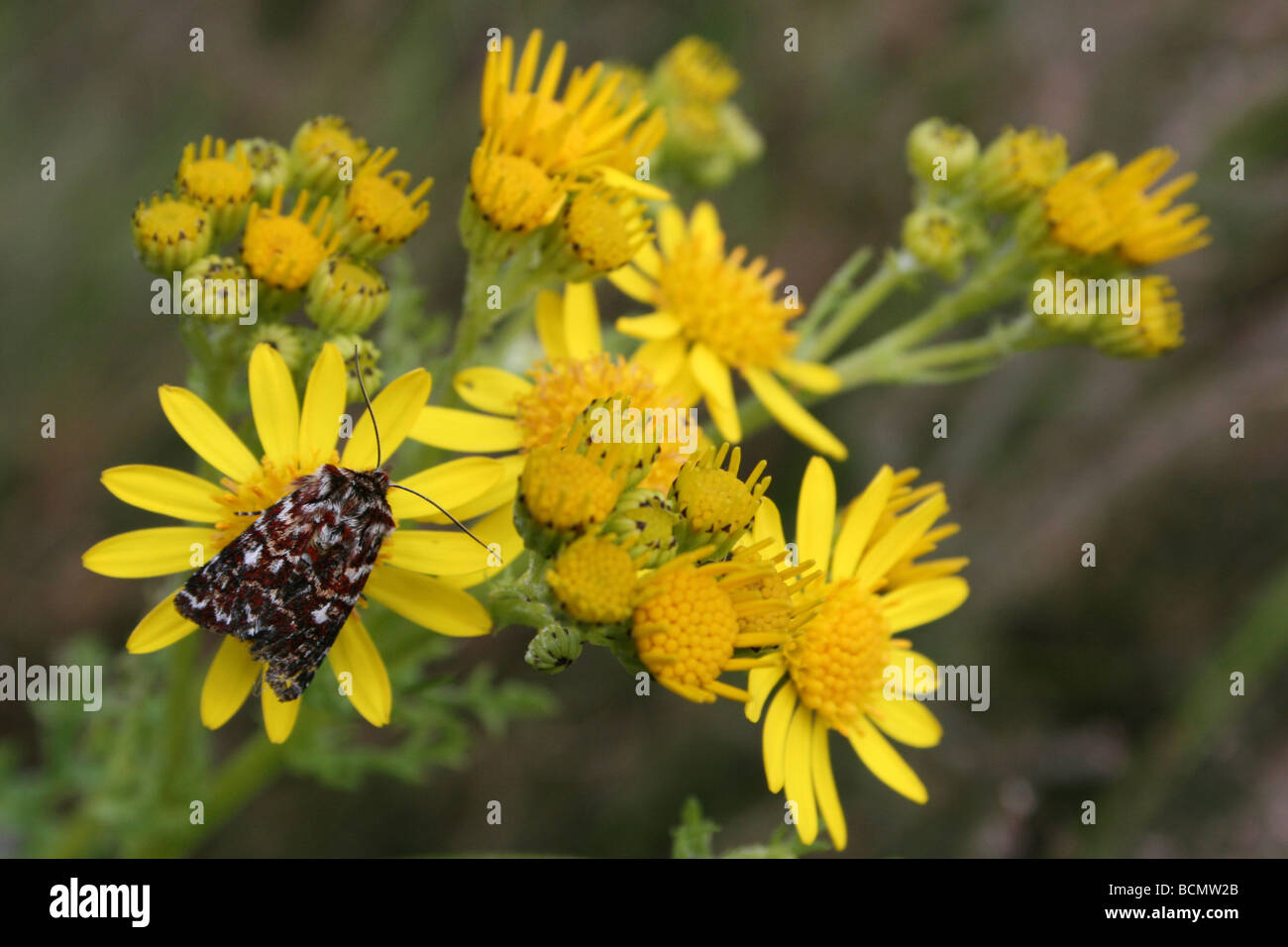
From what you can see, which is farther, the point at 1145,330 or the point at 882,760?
the point at 1145,330

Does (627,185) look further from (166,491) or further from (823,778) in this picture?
(823,778)

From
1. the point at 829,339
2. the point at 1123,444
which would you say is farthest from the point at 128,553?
the point at 1123,444

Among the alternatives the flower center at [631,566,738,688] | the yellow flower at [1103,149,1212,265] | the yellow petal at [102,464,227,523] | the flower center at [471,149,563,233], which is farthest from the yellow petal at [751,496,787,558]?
the yellow flower at [1103,149,1212,265]

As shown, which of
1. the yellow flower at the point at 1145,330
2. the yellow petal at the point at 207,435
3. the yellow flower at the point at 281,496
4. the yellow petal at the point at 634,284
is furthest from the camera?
the yellow flower at the point at 1145,330

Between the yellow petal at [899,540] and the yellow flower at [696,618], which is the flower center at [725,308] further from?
the yellow flower at [696,618]

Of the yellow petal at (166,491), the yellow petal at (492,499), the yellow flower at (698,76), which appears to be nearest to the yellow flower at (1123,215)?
the yellow flower at (698,76)

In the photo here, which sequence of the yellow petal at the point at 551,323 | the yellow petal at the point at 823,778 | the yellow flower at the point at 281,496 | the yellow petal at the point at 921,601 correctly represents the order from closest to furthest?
the yellow flower at the point at 281,496
the yellow petal at the point at 823,778
the yellow petal at the point at 921,601
the yellow petal at the point at 551,323

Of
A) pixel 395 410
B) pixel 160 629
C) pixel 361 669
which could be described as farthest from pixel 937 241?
pixel 160 629
